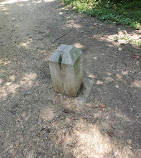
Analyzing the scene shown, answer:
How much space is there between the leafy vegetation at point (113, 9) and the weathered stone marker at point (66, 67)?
3935 mm

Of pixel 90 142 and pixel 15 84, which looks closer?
pixel 90 142

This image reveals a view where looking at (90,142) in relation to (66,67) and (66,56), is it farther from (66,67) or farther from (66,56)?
(66,56)

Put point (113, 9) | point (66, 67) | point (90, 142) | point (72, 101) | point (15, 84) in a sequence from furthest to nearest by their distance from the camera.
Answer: point (113, 9) → point (15, 84) → point (72, 101) → point (66, 67) → point (90, 142)

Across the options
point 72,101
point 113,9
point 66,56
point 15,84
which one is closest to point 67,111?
point 72,101

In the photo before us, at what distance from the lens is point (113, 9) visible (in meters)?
6.57

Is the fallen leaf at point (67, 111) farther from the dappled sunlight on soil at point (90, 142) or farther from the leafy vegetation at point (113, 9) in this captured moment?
the leafy vegetation at point (113, 9)

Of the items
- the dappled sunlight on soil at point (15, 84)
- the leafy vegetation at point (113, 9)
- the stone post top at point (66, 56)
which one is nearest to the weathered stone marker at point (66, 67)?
the stone post top at point (66, 56)

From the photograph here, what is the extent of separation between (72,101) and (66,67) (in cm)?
79

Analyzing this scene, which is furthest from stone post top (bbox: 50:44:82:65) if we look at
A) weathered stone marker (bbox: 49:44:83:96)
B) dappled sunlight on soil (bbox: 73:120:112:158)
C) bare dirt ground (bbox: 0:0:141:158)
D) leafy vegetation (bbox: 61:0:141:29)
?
leafy vegetation (bbox: 61:0:141:29)

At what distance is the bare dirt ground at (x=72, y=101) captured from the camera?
2.19 metres

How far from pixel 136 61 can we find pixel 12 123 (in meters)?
3.27

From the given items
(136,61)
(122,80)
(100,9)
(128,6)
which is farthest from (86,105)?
(128,6)

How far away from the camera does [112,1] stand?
7184 millimetres

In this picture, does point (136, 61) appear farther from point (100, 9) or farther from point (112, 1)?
point (112, 1)
